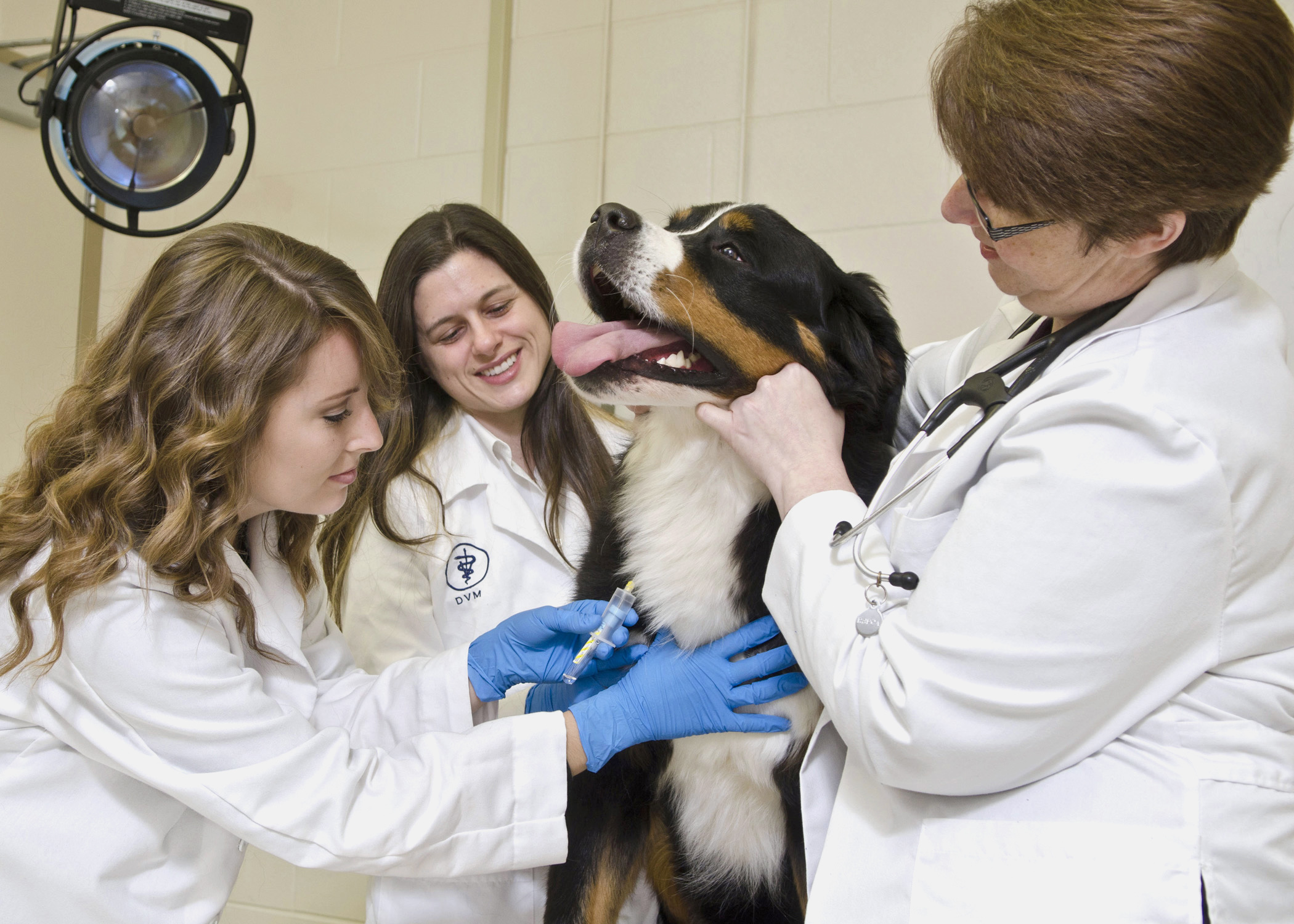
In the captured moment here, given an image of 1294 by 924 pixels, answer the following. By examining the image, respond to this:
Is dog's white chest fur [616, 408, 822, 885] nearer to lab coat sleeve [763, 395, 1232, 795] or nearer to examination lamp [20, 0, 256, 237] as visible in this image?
lab coat sleeve [763, 395, 1232, 795]

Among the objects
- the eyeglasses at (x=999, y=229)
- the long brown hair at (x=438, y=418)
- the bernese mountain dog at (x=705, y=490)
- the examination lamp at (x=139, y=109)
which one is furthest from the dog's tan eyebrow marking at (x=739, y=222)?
the examination lamp at (x=139, y=109)

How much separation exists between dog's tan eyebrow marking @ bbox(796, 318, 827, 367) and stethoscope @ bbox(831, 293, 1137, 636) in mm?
362

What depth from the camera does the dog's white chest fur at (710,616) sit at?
4.48 feet

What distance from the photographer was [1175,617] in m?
0.85

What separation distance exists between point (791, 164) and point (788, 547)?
185cm

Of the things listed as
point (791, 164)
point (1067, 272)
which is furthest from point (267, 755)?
point (791, 164)

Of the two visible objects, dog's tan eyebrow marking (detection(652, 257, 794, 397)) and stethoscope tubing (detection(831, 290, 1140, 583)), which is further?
dog's tan eyebrow marking (detection(652, 257, 794, 397))

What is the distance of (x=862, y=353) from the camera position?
56.4 inches

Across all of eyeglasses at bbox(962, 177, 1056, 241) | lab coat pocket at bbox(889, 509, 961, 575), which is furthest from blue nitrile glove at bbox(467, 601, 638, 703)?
eyeglasses at bbox(962, 177, 1056, 241)

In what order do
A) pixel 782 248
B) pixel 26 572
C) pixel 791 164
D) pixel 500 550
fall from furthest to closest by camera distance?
pixel 791 164 → pixel 500 550 → pixel 782 248 → pixel 26 572

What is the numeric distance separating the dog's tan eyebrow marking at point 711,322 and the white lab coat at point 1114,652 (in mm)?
450

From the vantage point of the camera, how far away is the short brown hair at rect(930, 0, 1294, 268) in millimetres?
823

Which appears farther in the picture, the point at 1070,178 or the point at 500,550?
the point at 500,550

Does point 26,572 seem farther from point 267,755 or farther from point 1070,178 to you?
point 1070,178
